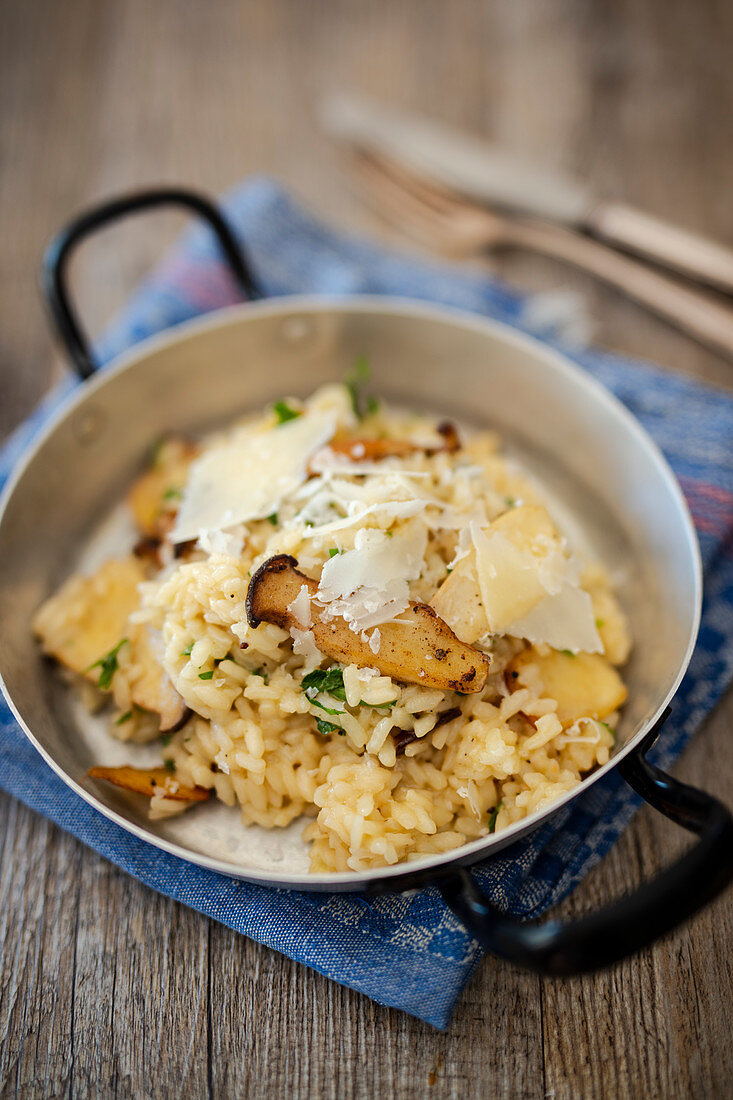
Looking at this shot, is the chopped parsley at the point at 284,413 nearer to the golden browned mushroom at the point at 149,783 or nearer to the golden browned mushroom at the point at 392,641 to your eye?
the golden browned mushroom at the point at 392,641

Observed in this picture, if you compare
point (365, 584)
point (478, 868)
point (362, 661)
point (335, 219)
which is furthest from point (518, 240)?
point (478, 868)

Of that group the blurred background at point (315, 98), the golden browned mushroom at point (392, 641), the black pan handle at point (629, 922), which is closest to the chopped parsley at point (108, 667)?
the golden browned mushroom at point (392, 641)

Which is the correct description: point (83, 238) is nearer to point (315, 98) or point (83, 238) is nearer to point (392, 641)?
point (392, 641)

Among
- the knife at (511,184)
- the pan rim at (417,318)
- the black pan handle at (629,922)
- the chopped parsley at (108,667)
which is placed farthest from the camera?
the knife at (511,184)

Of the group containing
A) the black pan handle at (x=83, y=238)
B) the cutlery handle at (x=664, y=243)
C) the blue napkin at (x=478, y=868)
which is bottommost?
the blue napkin at (x=478, y=868)

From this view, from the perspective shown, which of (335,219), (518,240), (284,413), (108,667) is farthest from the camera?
(335,219)

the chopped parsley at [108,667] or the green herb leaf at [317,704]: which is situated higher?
the green herb leaf at [317,704]
